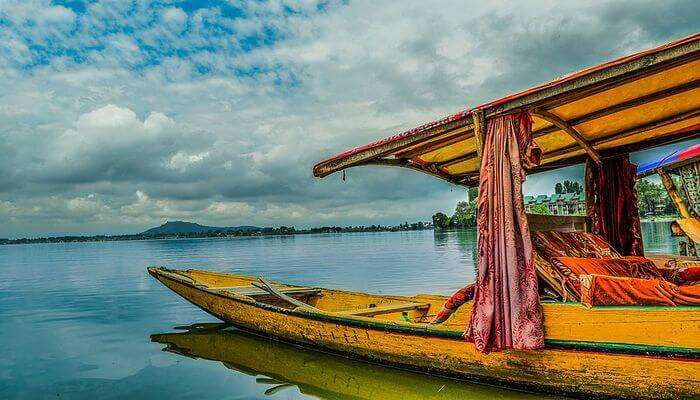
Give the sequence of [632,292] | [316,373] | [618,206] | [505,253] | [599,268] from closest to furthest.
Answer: [632,292], [505,253], [599,268], [316,373], [618,206]

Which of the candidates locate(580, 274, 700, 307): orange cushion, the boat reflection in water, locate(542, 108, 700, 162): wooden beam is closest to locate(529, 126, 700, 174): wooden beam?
locate(542, 108, 700, 162): wooden beam

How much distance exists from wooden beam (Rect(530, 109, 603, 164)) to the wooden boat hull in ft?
7.89

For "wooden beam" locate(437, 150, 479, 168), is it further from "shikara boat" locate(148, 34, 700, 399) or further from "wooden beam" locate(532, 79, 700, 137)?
"wooden beam" locate(532, 79, 700, 137)

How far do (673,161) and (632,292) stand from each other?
7.30m

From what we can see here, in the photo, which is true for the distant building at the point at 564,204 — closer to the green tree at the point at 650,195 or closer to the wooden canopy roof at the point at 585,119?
the wooden canopy roof at the point at 585,119

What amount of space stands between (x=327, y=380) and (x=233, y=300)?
106 inches

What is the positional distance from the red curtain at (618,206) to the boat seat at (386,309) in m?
3.20

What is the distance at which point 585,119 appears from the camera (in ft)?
19.7

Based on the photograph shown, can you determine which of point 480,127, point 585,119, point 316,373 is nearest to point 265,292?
point 316,373

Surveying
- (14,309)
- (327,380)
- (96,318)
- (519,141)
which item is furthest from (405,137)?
(14,309)

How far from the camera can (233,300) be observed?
8.43 m

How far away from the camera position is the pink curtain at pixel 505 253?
4.79 m

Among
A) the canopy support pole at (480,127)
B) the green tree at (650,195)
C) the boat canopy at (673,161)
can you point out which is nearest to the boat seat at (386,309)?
the canopy support pole at (480,127)

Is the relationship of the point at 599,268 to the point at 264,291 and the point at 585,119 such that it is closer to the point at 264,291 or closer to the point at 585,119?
the point at 585,119
